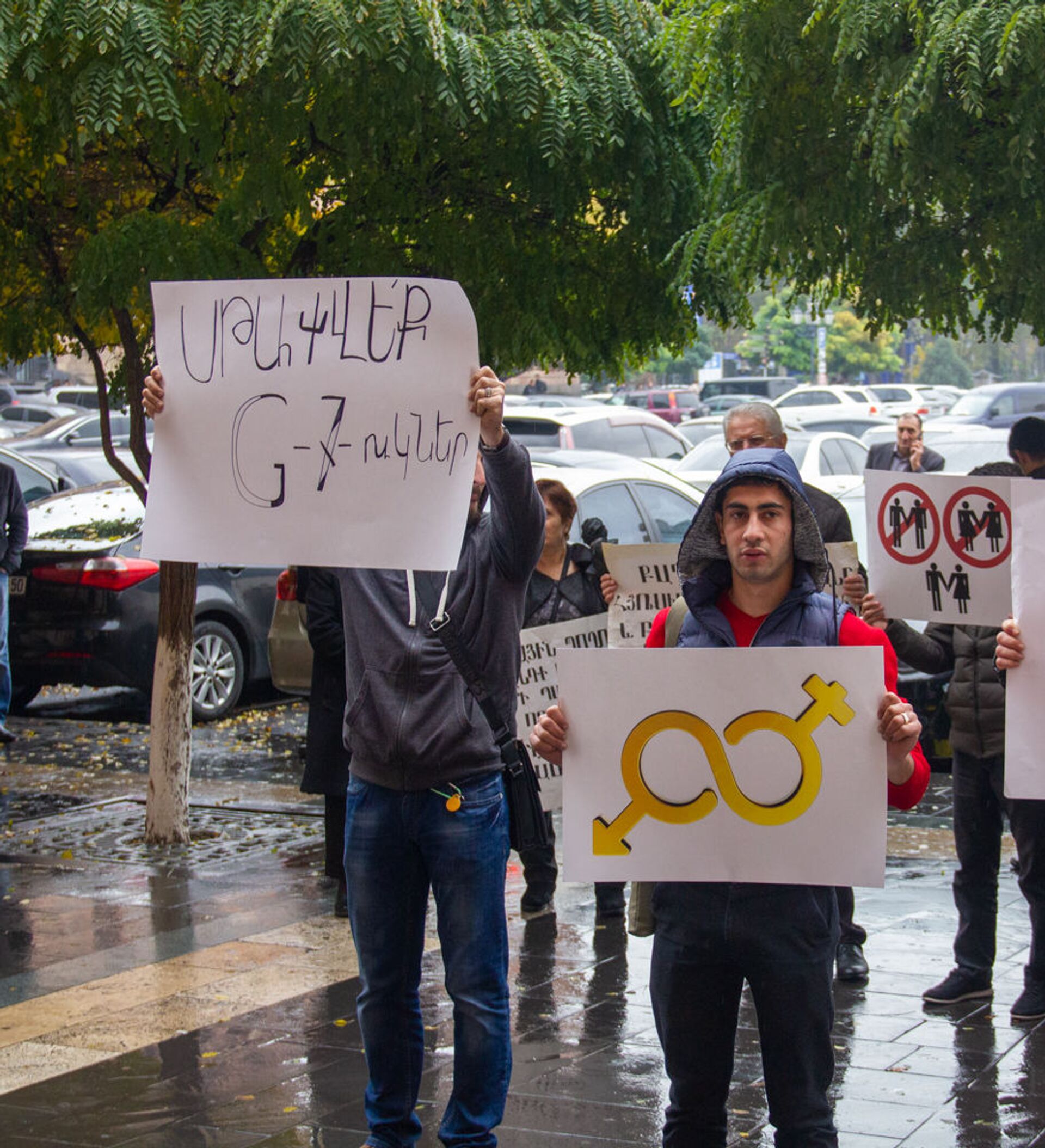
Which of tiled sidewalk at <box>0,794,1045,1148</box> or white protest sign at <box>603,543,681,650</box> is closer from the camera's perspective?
tiled sidewalk at <box>0,794,1045,1148</box>

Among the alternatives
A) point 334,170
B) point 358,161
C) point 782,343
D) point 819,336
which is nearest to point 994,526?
point 358,161

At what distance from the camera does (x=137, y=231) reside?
7.50 m

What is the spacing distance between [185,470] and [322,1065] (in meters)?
2.05

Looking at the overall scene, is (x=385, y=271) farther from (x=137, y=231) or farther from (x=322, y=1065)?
(x=322, y=1065)

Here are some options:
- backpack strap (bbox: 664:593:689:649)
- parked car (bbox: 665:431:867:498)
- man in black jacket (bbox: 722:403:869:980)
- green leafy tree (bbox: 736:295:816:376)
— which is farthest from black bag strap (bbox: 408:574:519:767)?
green leafy tree (bbox: 736:295:816:376)

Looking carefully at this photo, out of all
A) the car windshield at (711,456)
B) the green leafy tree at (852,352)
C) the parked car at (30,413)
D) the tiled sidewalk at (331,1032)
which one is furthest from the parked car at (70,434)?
the green leafy tree at (852,352)

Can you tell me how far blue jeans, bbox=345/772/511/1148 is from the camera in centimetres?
441

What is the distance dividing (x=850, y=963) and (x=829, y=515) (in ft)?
5.20

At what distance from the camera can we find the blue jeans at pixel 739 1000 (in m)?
3.62

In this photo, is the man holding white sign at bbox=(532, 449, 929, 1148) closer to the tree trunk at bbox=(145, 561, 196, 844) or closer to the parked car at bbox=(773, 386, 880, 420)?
the tree trunk at bbox=(145, 561, 196, 844)

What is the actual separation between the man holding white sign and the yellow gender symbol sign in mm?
114

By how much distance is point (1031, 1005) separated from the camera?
5.97 metres

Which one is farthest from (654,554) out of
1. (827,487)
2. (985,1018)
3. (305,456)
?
(827,487)

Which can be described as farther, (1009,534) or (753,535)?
(1009,534)
